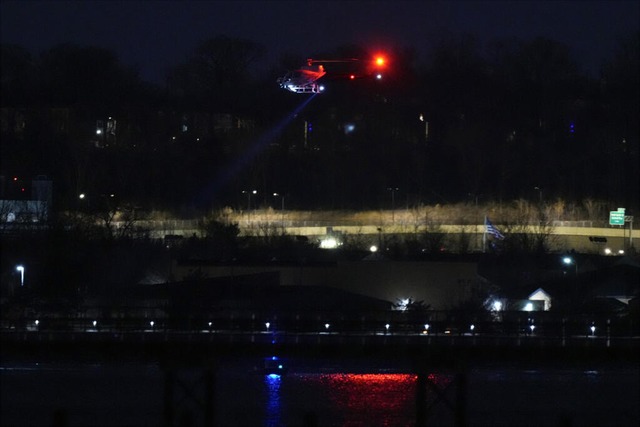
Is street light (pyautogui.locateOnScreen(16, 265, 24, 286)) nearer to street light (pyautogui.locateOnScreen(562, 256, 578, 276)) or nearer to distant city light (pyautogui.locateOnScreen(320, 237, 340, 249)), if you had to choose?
distant city light (pyautogui.locateOnScreen(320, 237, 340, 249))

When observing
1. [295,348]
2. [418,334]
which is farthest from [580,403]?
[295,348]

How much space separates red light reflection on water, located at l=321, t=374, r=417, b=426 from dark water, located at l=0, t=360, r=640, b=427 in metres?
0.01

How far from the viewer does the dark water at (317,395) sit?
10.4 m

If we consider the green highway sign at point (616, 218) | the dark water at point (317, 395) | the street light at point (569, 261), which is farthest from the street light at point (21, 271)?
the green highway sign at point (616, 218)

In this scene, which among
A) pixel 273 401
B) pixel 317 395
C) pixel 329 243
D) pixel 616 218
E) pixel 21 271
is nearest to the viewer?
pixel 273 401

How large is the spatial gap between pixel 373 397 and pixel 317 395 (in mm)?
557

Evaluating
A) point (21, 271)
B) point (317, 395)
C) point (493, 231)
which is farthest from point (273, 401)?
point (493, 231)

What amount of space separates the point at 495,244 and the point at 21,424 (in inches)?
469

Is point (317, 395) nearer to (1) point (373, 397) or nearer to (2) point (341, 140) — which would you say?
(1) point (373, 397)

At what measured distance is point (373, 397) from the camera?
11.1 meters

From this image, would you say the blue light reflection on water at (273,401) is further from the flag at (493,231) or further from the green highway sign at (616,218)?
the green highway sign at (616,218)

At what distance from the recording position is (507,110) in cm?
2984

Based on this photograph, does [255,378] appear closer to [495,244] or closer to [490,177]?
[495,244]

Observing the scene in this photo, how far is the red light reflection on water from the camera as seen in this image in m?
10.4
